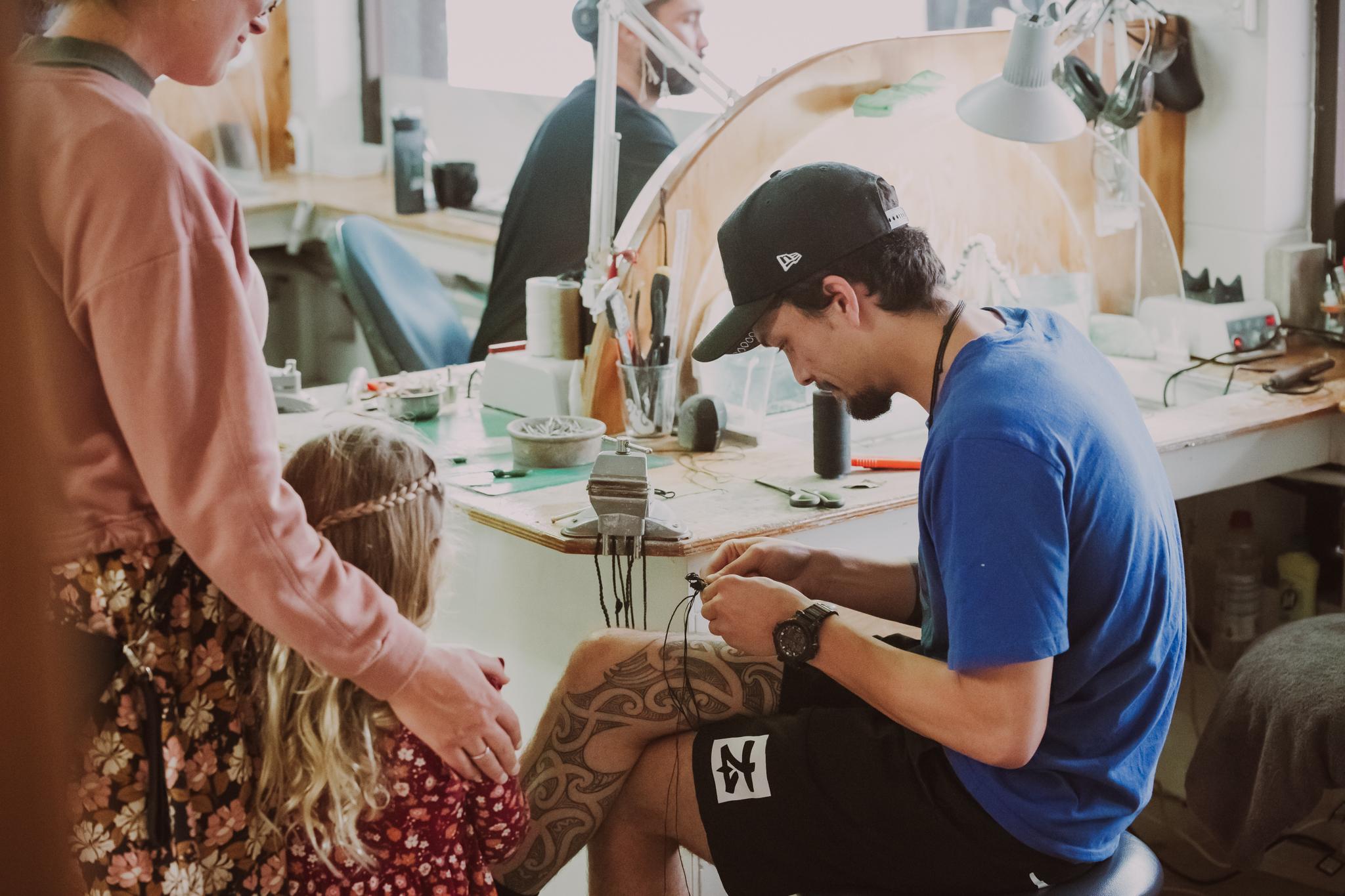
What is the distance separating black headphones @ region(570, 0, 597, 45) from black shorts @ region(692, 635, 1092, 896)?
1430 millimetres

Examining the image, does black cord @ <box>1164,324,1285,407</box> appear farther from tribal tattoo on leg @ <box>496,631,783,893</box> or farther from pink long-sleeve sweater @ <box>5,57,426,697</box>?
pink long-sleeve sweater @ <box>5,57,426,697</box>

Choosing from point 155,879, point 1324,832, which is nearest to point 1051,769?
point 155,879

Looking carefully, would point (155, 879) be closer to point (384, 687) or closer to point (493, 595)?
point (384, 687)

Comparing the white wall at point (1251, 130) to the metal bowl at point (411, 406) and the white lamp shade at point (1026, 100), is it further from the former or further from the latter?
the metal bowl at point (411, 406)

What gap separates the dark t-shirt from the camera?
10.9 feet

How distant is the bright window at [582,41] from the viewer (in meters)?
3.91

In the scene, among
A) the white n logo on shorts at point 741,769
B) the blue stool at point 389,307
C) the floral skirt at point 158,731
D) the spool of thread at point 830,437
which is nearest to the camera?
the floral skirt at point 158,731

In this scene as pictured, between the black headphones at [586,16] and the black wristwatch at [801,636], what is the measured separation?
4.68ft

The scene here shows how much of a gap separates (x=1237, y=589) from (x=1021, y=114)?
111 cm

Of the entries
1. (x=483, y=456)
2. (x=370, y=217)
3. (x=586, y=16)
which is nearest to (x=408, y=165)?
(x=370, y=217)

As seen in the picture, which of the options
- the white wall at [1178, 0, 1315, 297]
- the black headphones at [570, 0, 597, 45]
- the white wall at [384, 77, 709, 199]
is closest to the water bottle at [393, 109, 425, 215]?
the white wall at [384, 77, 709, 199]

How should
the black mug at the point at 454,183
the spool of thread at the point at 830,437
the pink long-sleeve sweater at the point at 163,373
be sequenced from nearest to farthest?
1. the pink long-sleeve sweater at the point at 163,373
2. the spool of thread at the point at 830,437
3. the black mug at the point at 454,183

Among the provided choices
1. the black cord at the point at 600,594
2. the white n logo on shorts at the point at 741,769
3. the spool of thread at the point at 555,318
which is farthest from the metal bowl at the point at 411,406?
the white n logo on shorts at the point at 741,769

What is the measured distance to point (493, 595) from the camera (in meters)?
2.18
